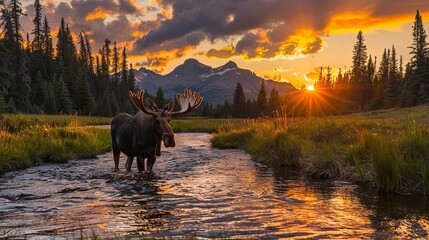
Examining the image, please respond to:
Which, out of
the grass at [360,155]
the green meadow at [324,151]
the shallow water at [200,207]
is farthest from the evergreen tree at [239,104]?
the shallow water at [200,207]

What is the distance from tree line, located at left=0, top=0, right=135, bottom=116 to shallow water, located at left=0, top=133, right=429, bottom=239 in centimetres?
4186

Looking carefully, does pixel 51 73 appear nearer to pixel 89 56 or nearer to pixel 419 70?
pixel 89 56

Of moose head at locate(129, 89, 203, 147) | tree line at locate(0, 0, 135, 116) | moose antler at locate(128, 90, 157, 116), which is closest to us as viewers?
moose head at locate(129, 89, 203, 147)

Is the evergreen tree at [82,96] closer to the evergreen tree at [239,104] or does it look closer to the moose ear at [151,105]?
the evergreen tree at [239,104]

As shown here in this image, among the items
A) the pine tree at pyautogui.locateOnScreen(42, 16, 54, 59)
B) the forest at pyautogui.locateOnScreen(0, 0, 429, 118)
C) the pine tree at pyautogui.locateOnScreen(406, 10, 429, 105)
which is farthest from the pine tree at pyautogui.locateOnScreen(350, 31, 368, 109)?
the pine tree at pyautogui.locateOnScreen(42, 16, 54, 59)

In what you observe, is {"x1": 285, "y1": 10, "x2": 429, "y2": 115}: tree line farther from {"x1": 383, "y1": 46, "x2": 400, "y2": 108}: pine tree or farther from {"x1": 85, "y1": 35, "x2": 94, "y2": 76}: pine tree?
{"x1": 85, "y1": 35, "x2": 94, "y2": 76}: pine tree

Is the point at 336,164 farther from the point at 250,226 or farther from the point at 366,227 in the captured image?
the point at 250,226

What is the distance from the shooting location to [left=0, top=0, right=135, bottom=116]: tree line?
210 feet

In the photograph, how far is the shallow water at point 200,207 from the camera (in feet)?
18.3

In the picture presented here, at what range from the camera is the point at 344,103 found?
9600 centimetres

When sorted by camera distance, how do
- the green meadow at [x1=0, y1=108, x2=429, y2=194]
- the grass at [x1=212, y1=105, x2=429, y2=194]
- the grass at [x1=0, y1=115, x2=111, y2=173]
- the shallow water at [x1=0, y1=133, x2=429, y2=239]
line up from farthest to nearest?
the grass at [x1=0, y1=115, x2=111, y2=173], the green meadow at [x1=0, y1=108, x2=429, y2=194], the grass at [x1=212, y1=105, x2=429, y2=194], the shallow water at [x1=0, y1=133, x2=429, y2=239]

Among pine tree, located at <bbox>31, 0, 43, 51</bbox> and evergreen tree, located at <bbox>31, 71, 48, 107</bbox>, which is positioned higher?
pine tree, located at <bbox>31, 0, 43, 51</bbox>

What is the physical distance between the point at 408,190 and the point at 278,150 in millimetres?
6025

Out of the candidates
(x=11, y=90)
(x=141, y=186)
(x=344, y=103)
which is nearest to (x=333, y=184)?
(x=141, y=186)
